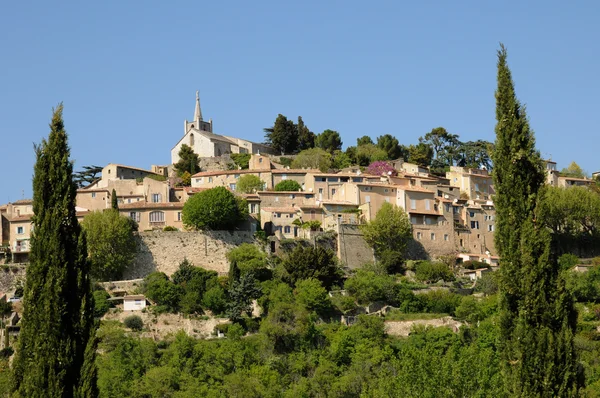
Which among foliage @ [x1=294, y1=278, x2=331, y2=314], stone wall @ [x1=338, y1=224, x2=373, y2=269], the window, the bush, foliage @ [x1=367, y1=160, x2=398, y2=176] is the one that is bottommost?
the bush

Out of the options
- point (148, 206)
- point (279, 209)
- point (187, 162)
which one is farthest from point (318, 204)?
point (187, 162)

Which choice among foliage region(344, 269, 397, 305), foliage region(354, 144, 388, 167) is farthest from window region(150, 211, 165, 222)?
foliage region(354, 144, 388, 167)

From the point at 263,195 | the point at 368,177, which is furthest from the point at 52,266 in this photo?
the point at 368,177

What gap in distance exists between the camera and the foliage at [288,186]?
74.9 meters

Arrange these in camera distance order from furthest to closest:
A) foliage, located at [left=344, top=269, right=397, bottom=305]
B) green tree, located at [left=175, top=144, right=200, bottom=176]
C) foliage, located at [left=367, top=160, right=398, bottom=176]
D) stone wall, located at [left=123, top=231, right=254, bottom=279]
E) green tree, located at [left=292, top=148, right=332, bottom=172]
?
green tree, located at [left=175, top=144, right=200, bottom=176] < green tree, located at [left=292, top=148, right=332, bottom=172] < foliage, located at [left=367, top=160, right=398, bottom=176] < stone wall, located at [left=123, top=231, right=254, bottom=279] < foliage, located at [left=344, top=269, right=397, bottom=305]

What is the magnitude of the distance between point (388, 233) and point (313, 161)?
1963cm

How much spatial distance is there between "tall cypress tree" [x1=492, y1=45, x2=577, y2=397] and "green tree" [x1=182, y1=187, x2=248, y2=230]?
45.6 meters

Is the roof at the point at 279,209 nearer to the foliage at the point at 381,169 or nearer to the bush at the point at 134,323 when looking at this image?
the foliage at the point at 381,169

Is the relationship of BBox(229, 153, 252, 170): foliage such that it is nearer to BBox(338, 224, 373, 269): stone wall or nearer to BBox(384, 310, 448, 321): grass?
BBox(338, 224, 373, 269): stone wall

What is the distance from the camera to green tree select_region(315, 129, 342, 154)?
97562 mm

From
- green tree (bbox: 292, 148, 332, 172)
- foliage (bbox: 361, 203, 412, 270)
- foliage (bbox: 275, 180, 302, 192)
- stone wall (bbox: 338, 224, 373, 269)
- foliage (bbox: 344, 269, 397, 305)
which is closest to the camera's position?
foliage (bbox: 344, 269, 397, 305)

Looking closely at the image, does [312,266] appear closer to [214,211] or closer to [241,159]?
[214,211]

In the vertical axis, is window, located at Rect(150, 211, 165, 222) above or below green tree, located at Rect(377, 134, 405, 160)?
below

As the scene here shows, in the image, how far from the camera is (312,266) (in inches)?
2436
